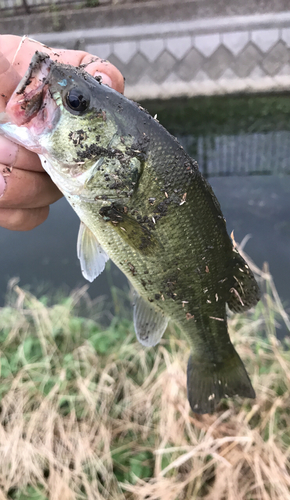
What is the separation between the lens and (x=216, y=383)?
1571mm

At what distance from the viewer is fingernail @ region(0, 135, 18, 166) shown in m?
1.25

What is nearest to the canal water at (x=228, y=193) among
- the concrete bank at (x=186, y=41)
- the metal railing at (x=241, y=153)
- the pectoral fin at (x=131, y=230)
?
the metal railing at (x=241, y=153)

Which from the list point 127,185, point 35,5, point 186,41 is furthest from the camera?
point 35,5

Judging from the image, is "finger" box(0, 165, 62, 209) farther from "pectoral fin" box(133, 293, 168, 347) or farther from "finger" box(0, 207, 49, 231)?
"pectoral fin" box(133, 293, 168, 347)

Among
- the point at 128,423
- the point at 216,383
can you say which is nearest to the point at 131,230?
the point at 216,383

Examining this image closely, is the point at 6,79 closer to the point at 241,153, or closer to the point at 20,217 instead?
the point at 20,217

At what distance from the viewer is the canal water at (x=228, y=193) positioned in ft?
12.2

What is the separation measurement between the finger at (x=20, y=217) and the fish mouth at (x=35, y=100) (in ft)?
1.56

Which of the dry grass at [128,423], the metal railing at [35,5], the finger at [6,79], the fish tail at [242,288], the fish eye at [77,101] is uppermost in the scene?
the metal railing at [35,5]

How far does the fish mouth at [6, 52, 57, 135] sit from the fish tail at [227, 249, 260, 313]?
2.95 ft

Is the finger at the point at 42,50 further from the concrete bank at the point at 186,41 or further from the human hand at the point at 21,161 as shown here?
the concrete bank at the point at 186,41

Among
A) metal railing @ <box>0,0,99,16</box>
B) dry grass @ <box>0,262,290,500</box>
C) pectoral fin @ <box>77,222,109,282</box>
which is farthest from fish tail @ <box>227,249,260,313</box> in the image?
metal railing @ <box>0,0,99,16</box>

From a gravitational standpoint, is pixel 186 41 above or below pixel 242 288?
above

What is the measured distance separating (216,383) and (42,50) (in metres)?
1.63
